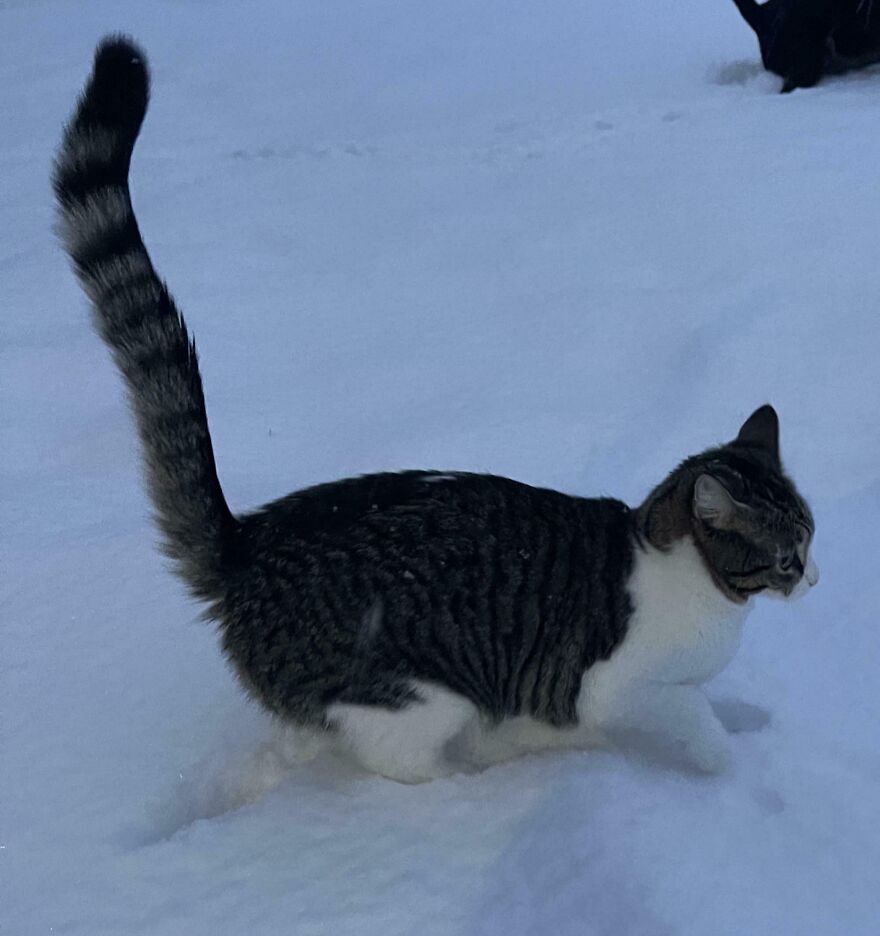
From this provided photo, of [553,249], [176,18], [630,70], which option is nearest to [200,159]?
[553,249]

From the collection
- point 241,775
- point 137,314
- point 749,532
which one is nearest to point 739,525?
point 749,532

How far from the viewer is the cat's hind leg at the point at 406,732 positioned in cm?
191

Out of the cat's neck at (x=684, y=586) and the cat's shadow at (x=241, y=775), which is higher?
the cat's neck at (x=684, y=586)

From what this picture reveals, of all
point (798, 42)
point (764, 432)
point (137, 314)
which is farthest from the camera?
point (798, 42)

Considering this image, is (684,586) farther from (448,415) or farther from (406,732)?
(448,415)

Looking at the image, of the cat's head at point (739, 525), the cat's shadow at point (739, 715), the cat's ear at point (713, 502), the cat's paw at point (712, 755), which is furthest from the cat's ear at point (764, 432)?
the cat's paw at point (712, 755)

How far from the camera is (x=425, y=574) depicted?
6.36 feet

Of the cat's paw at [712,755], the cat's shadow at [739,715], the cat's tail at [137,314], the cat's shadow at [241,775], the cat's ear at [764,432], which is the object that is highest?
the cat's tail at [137,314]

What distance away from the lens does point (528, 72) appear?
6.44 metres

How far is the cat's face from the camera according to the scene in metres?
1.97

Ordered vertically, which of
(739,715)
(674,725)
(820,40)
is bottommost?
(739,715)

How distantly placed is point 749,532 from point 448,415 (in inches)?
54.5

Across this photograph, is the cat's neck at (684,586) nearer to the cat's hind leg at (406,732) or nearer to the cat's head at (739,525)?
the cat's head at (739,525)

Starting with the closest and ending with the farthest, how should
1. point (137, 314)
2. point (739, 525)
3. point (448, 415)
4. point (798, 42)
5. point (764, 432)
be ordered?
point (137, 314)
point (739, 525)
point (764, 432)
point (448, 415)
point (798, 42)
